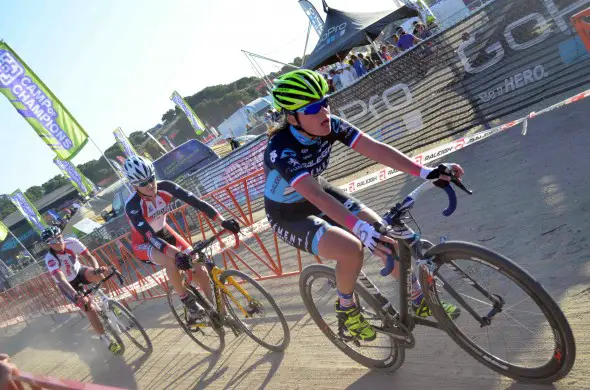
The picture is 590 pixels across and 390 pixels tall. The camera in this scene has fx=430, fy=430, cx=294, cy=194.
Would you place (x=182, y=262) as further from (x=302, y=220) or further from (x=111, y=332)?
(x=111, y=332)

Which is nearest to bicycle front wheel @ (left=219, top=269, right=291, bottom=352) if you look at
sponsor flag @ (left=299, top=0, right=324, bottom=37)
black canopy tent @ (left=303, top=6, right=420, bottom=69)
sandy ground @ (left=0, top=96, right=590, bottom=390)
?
sandy ground @ (left=0, top=96, right=590, bottom=390)

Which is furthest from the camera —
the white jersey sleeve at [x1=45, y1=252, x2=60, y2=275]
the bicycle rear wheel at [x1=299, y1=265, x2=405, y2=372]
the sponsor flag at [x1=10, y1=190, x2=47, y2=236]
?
the sponsor flag at [x1=10, y1=190, x2=47, y2=236]

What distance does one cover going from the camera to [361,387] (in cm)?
342

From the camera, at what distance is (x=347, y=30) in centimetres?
1430

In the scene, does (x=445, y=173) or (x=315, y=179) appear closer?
(x=445, y=173)

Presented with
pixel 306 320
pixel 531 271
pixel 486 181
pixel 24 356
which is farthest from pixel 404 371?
pixel 24 356

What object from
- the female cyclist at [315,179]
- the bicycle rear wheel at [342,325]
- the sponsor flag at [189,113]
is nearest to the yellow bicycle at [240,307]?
the bicycle rear wheel at [342,325]

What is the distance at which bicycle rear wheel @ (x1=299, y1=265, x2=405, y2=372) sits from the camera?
3.31 meters

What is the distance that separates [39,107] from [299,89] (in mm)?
12396

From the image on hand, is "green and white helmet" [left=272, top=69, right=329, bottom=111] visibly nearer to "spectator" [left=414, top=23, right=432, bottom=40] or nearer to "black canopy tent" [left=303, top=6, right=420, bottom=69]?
"black canopy tent" [left=303, top=6, right=420, bottom=69]

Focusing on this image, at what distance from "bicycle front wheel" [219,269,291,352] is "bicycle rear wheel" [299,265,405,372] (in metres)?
0.77

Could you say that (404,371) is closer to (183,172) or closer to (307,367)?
(307,367)

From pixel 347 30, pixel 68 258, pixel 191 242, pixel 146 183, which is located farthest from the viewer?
pixel 347 30

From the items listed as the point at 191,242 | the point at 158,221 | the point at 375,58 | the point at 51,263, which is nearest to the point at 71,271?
the point at 51,263
